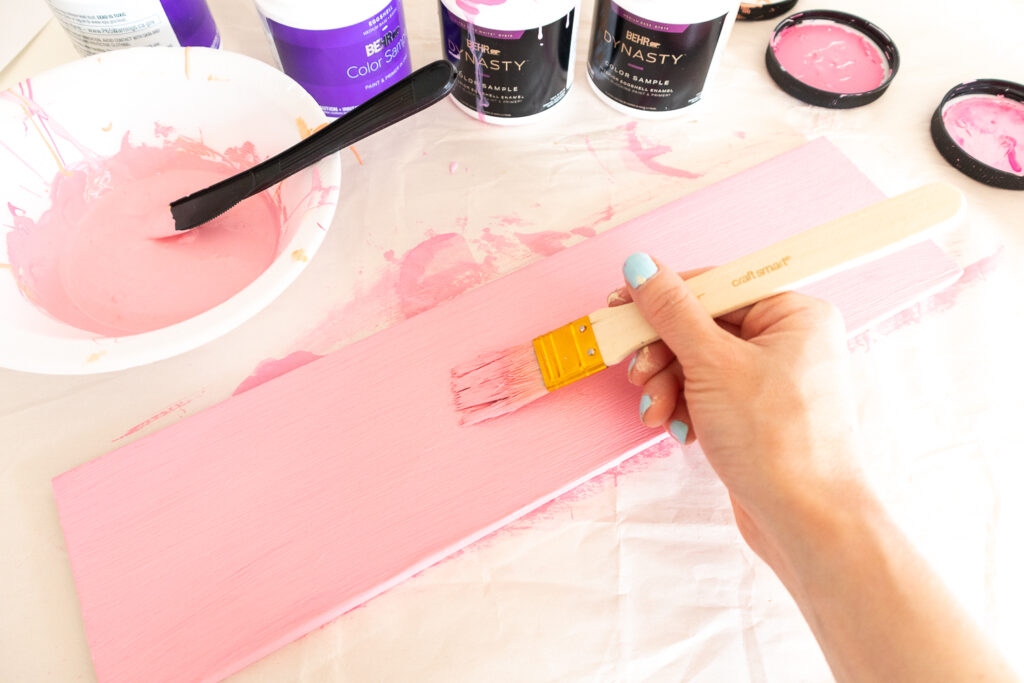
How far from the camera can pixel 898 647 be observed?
0.51 meters

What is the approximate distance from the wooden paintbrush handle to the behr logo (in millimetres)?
468

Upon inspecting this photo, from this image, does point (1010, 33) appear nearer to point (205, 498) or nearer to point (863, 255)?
point (863, 255)

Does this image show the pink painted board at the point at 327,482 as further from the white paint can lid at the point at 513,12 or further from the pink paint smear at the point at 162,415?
the white paint can lid at the point at 513,12

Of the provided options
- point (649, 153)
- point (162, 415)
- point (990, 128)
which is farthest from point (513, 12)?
point (990, 128)

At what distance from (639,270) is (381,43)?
0.43 meters

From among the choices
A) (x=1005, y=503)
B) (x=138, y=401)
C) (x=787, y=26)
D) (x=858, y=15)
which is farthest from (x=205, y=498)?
(x=858, y=15)

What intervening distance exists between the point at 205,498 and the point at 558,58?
0.67 m

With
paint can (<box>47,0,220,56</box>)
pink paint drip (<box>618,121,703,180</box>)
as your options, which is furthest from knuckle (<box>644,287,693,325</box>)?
paint can (<box>47,0,220,56</box>)

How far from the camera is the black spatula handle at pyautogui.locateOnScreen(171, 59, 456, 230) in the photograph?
674 millimetres

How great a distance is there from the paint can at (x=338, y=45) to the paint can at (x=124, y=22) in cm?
13

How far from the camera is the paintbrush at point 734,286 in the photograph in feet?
1.98

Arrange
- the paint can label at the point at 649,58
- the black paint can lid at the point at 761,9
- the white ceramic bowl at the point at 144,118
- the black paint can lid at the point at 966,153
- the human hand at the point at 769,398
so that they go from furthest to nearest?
the black paint can lid at the point at 761,9 → the black paint can lid at the point at 966,153 → the paint can label at the point at 649,58 → the white ceramic bowl at the point at 144,118 → the human hand at the point at 769,398

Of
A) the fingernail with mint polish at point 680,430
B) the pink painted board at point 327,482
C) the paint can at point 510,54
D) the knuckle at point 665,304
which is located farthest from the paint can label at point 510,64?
the fingernail with mint polish at point 680,430

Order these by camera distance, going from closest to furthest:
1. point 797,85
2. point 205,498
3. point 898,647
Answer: point 898,647 → point 205,498 → point 797,85
